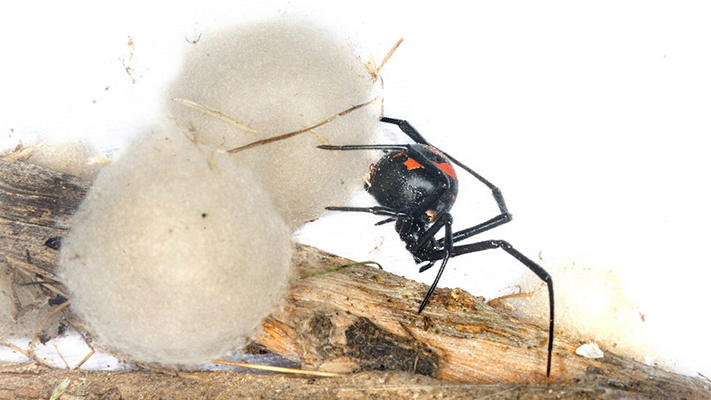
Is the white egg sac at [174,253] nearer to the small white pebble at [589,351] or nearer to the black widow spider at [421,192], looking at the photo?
the black widow spider at [421,192]

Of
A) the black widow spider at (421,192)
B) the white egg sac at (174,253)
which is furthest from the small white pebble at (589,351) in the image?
the white egg sac at (174,253)

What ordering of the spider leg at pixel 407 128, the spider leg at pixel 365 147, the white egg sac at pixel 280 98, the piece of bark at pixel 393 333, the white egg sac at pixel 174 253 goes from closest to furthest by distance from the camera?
the white egg sac at pixel 174 253 → the piece of bark at pixel 393 333 → the white egg sac at pixel 280 98 → the spider leg at pixel 365 147 → the spider leg at pixel 407 128

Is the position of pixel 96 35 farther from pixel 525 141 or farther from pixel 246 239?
pixel 525 141

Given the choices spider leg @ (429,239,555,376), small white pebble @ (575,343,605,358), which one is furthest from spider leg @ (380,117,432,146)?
small white pebble @ (575,343,605,358)

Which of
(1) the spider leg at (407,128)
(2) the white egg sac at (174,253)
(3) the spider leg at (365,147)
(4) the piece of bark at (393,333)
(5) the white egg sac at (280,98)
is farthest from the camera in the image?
(1) the spider leg at (407,128)

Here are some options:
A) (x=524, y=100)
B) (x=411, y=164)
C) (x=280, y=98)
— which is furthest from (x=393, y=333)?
(x=524, y=100)

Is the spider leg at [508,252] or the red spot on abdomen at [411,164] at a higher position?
the red spot on abdomen at [411,164]

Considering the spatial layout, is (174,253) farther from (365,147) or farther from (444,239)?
(444,239)

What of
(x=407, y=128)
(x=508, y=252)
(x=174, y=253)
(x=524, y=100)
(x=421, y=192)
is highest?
(x=524, y=100)
